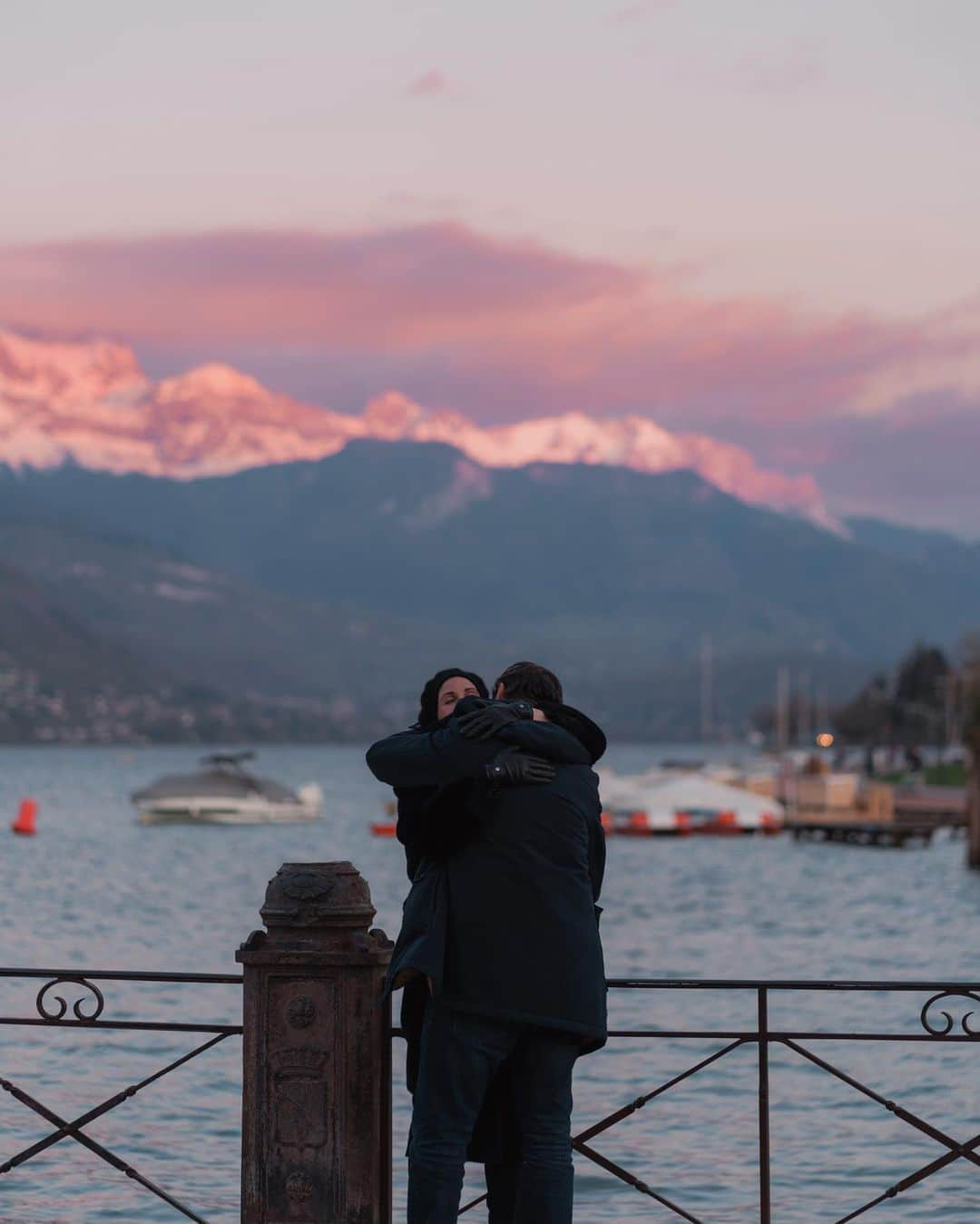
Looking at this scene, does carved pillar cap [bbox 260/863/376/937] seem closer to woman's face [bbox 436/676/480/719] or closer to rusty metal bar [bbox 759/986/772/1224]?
woman's face [bbox 436/676/480/719]

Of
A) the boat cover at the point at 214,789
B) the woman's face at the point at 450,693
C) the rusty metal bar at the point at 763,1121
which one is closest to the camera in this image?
the woman's face at the point at 450,693

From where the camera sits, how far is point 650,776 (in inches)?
5123

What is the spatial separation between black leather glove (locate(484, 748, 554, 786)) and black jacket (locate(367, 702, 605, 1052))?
0.11 ft

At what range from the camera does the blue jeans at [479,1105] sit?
7887 mm

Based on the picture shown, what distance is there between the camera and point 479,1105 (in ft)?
26.1

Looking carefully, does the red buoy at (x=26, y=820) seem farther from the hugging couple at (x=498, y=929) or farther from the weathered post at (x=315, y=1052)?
the hugging couple at (x=498, y=929)

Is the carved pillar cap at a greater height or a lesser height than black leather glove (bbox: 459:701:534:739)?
lesser

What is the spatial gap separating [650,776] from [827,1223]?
375 feet

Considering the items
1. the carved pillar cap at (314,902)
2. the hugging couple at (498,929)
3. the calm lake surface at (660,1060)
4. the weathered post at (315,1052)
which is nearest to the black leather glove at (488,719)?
the hugging couple at (498,929)

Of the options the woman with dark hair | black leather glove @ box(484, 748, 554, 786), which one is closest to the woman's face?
the woman with dark hair

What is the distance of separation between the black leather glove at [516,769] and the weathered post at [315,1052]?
1.25 metres

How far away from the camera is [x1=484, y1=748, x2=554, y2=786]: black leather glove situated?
7746mm

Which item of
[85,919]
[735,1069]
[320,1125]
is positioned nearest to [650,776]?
[85,919]

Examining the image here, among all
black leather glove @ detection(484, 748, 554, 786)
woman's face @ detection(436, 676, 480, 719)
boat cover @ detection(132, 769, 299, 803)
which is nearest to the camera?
black leather glove @ detection(484, 748, 554, 786)
